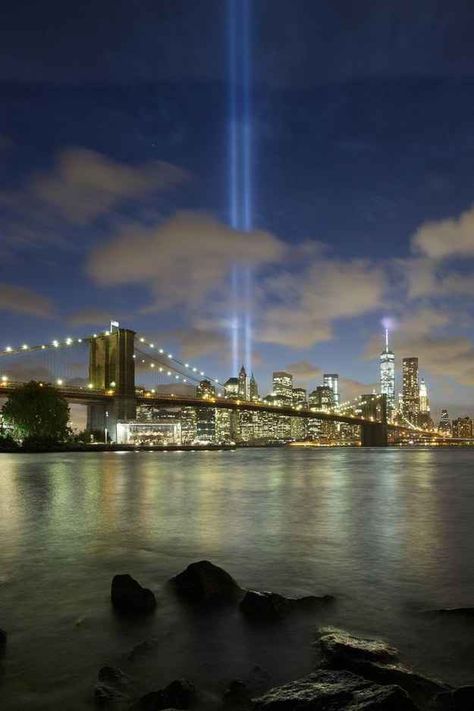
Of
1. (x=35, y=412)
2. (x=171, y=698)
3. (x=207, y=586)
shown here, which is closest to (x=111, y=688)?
(x=171, y=698)

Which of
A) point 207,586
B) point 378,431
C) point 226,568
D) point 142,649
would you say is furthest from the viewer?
point 378,431

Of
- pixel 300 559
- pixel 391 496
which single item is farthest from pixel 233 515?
pixel 391 496

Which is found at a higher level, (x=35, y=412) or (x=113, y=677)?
(x=35, y=412)

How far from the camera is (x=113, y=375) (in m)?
98.1

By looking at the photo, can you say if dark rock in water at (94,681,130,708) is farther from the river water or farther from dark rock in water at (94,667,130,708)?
the river water

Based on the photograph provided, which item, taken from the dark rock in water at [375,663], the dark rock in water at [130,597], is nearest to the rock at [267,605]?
the dark rock in water at [375,663]

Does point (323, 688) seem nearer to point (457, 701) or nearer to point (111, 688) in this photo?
point (457, 701)

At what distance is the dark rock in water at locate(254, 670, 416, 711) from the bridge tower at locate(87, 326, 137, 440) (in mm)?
90249

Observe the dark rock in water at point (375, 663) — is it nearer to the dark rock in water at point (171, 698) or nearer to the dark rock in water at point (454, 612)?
the dark rock in water at point (171, 698)

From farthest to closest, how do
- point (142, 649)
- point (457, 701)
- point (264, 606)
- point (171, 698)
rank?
point (264, 606) < point (142, 649) < point (171, 698) < point (457, 701)

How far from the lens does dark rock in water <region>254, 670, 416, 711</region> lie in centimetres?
427

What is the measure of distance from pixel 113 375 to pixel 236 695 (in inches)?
3746

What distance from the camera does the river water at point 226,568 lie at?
609cm

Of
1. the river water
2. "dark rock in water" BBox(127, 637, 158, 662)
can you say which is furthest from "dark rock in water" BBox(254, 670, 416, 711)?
"dark rock in water" BBox(127, 637, 158, 662)
